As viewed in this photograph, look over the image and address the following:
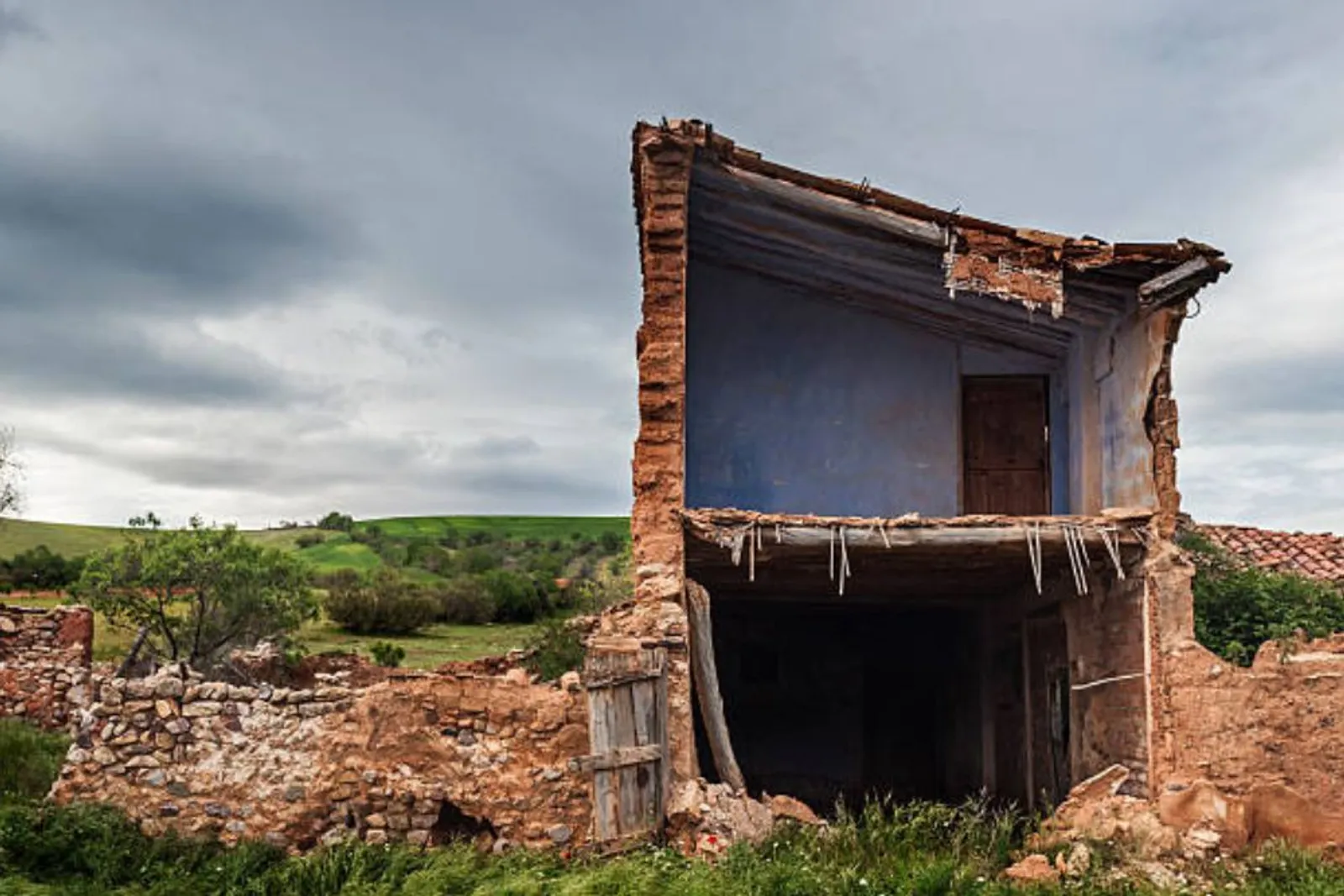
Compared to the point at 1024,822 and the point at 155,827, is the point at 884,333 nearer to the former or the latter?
the point at 1024,822

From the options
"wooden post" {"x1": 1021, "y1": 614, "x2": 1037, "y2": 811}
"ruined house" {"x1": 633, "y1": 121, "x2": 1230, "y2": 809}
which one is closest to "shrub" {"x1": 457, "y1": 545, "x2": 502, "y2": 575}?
"ruined house" {"x1": 633, "y1": 121, "x2": 1230, "y2": 809}

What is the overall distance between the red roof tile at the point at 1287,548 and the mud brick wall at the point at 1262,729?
9.89 m

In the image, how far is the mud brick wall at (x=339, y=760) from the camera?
9.30 metres

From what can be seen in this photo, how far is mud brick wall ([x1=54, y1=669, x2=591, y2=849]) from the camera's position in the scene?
30.5ft

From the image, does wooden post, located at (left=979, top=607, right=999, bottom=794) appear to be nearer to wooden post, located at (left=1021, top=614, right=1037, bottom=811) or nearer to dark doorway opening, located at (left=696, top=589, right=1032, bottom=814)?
wooden post, located at (left=1021, top=614, right=1037, bottom=811)

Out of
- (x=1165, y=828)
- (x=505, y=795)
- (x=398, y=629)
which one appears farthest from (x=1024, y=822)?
(x=398, y=629)

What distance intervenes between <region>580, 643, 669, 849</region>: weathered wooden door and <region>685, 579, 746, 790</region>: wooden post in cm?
95

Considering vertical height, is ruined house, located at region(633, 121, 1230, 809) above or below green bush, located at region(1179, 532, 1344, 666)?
above

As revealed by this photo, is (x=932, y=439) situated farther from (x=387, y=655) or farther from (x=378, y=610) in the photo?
(x=378, y=610)

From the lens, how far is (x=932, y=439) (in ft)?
42.6

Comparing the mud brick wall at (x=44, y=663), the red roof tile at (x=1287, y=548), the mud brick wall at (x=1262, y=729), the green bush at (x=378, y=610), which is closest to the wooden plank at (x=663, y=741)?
the mud brick wall at (x=1262, y=729)

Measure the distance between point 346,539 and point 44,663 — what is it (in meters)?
51.4

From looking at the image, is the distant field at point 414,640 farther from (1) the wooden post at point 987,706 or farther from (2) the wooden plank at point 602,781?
(2) the wooden plank at point 602,781

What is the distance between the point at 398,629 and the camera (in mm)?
33312
